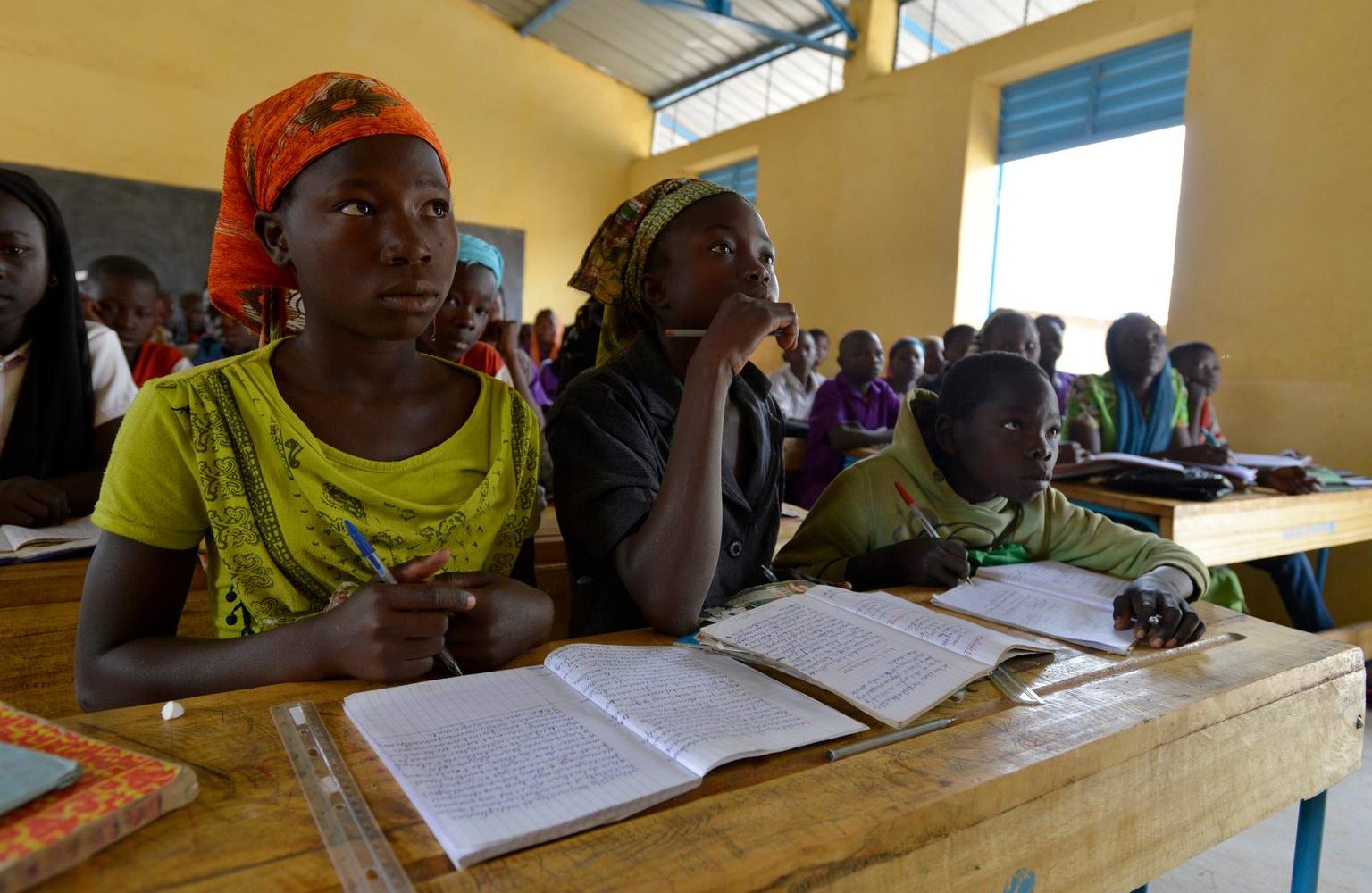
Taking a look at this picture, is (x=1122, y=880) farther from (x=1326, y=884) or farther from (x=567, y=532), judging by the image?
(x=1326, y=884)

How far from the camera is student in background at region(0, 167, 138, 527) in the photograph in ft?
4.81

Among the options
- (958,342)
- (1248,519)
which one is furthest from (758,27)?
(1248,519)

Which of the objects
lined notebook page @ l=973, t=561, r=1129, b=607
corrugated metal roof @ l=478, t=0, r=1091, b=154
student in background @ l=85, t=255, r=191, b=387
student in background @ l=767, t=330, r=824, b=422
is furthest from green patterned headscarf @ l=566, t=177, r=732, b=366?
corrugated metal roof @ l=478, t=0, r=1091, b=154

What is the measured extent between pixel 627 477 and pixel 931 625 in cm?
43

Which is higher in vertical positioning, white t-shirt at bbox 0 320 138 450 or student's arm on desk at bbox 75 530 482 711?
white t-shirt at bbox 0 320 138 450

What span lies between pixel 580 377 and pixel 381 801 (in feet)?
2.52

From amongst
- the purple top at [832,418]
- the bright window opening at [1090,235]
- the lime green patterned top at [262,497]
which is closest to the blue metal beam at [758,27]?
the bright window opening at [1090,235]

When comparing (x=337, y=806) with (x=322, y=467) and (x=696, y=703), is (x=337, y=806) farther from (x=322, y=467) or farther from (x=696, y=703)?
(x=322, y=467)

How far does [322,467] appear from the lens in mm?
942

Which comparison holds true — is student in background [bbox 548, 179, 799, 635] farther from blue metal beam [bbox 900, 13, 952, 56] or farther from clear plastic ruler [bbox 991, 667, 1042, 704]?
blue metal beam [bbox 900, 13, 952, 56]

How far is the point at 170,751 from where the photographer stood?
2.02 feet

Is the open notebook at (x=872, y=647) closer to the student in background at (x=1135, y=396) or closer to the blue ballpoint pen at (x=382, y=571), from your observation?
the blue ballpoint pen at (x=382, y=571)

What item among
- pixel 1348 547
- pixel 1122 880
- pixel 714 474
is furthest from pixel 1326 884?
pixel 1348 547

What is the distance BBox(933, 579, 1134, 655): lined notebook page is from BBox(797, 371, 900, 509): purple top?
2757 millimetres
